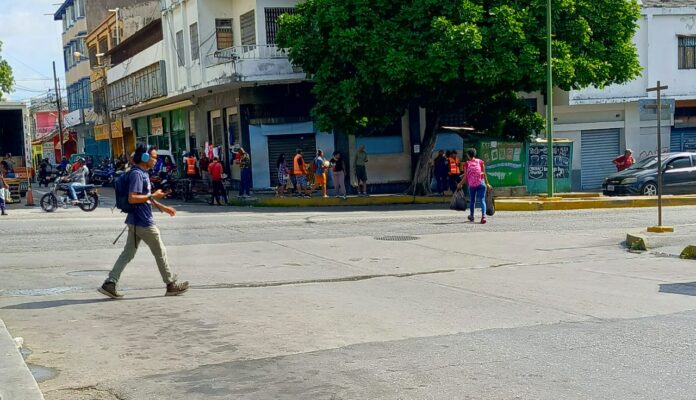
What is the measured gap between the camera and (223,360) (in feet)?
24.7

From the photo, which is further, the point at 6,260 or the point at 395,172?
the point at 395,172

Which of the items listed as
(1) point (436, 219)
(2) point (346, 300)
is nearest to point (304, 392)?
(2) point (346, 300)

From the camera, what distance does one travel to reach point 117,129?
56.8 m

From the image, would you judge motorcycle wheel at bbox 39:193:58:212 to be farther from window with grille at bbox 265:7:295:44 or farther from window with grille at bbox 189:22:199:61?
window with grille at bbox 189:22:199:61

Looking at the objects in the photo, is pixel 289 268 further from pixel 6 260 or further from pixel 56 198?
pixel 56 198

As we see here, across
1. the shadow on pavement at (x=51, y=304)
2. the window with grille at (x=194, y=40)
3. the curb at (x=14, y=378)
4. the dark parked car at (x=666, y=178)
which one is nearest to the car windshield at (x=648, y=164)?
the dark parked car at (x=666, y=178)

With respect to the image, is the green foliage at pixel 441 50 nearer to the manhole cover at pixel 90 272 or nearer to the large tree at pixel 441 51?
→ the large tree at pixel 441 51

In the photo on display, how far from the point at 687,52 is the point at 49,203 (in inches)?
1029

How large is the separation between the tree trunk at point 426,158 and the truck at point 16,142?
542 inches

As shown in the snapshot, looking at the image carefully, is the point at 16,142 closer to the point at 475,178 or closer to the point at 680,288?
the point at 475,178

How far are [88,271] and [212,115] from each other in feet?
86.5

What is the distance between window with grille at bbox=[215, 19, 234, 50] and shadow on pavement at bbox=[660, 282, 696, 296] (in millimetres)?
26712

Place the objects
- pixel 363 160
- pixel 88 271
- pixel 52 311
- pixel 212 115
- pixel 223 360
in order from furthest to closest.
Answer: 1. pixel 212 115
2. pixel 363 160
3. pixel 88 271
4. pixel 52 311
5. pixel 223 360

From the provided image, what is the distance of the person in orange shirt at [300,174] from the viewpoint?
31.2 m
